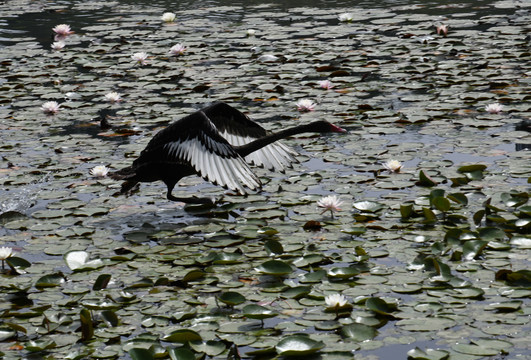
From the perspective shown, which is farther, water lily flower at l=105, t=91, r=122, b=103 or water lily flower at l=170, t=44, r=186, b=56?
water lily flower at l=170, t=44, r=186, b=56

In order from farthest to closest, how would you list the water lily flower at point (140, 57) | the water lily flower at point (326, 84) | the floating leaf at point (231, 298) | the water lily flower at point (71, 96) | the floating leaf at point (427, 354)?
the water lily flower at point (140, 57) → the water lily flower at point (71, 96) → the water lily flower at point (326, 84) → the floating leaf at point (231, 298) → the floating leaf at point (427, 354)

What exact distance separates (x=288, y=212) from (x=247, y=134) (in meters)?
1.13

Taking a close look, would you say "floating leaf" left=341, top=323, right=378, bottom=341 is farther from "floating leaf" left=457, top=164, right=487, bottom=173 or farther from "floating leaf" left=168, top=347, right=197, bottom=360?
"floating leaf" left=457, top=164, right=487, bottom=173

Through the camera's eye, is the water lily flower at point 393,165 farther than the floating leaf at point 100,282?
Yes

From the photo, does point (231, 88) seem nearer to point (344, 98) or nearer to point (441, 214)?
point (344, 98)

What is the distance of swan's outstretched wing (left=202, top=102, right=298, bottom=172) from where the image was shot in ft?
21.1

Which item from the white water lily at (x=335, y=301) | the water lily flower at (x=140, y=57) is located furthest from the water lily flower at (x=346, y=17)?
the white water lily at (x=335, y=301)

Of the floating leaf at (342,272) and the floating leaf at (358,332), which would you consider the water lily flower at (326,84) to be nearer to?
the floating leaf at (342,272)

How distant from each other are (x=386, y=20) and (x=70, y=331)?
911cm

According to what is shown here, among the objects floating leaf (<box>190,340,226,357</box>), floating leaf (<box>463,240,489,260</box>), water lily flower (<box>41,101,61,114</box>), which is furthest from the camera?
water lily flower (<box>41,101,61,114</box>)

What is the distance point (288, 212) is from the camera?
18.7ft

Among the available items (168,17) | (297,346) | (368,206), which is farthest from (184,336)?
(168,17)

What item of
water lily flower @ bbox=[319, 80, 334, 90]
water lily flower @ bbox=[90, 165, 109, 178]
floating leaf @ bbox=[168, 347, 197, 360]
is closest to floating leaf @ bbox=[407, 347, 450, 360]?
floating leaf @ bbox=[168, 347, 197, 360]

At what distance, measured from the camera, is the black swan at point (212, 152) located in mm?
5508
